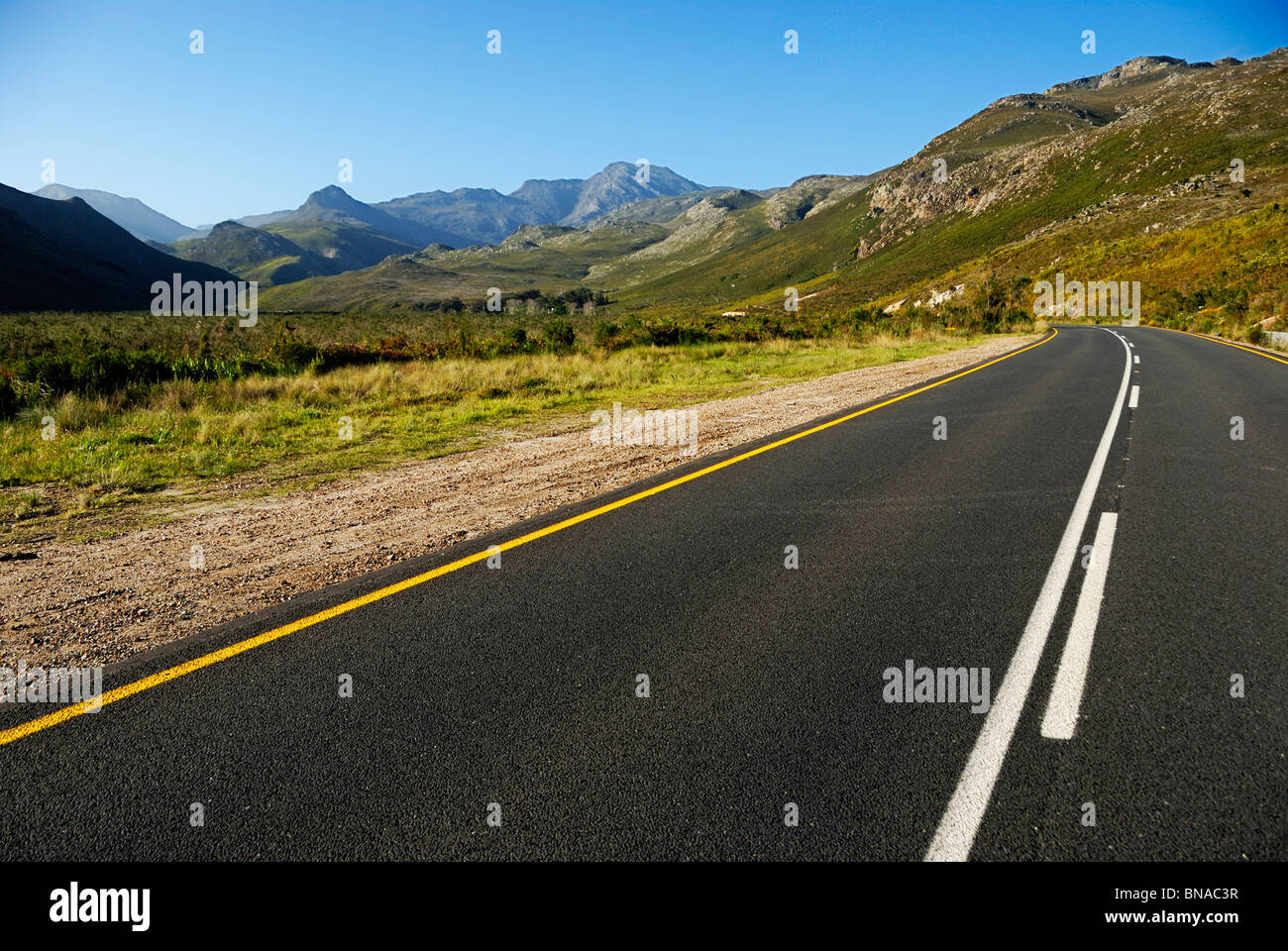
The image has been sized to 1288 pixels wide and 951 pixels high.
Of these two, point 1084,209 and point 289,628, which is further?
point 1084,209

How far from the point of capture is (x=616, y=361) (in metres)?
22.5

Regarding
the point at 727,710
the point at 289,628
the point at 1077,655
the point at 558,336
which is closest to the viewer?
the point at 727,710

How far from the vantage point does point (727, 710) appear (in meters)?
3.44

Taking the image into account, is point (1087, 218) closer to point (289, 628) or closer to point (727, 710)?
point (727, 710)

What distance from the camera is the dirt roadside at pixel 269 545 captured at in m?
4.51

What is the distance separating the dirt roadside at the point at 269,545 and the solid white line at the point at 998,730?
431cm

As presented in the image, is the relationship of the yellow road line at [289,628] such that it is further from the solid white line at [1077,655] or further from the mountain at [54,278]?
the mountain at [54,278]

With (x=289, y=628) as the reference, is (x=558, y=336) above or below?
above

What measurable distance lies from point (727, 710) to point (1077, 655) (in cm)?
208

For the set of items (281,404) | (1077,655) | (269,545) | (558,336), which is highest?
(558,336)

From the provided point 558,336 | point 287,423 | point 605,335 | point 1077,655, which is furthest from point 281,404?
point 605,335

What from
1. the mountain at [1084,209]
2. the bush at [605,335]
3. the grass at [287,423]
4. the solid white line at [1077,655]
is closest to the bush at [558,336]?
the bush at [605,335]
